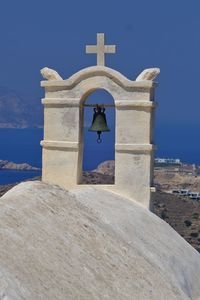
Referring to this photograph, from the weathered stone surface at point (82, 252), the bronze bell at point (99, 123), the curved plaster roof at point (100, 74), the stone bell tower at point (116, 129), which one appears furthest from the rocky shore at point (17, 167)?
the weathered stone surface at point (82, 252)

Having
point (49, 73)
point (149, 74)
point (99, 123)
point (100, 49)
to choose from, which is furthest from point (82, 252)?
point (99, 123)

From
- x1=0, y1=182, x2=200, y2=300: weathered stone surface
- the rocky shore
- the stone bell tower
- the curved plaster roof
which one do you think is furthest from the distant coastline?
x1=0, y1=182, x2=200, y2=300: weathered stone surface

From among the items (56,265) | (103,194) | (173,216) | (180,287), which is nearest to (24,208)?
(56,265)

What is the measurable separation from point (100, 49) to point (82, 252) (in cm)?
485

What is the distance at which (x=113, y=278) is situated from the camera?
8664 millimetres

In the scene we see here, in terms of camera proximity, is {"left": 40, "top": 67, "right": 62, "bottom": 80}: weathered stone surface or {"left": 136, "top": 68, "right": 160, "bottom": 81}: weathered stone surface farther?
{"left": 40, "top": 67, "right": 62, "bottom": 80}: weathered stone surface

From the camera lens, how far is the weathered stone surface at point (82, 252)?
24.4 feet

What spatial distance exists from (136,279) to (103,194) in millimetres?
3080

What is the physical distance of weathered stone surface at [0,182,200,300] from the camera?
7434mm

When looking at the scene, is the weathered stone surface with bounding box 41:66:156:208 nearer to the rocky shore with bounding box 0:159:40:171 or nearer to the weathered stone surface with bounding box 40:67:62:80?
the weathered stone surface with bounding box 40:67:62:80

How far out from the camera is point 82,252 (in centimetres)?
870

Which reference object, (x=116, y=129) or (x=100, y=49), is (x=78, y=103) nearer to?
(x=116, y=129)

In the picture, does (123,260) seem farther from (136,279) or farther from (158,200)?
(158,200)

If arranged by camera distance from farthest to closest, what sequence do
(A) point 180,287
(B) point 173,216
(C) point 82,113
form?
1. (B) point 173,216
2. (C) point 82,113
3. (A) point 180,287
